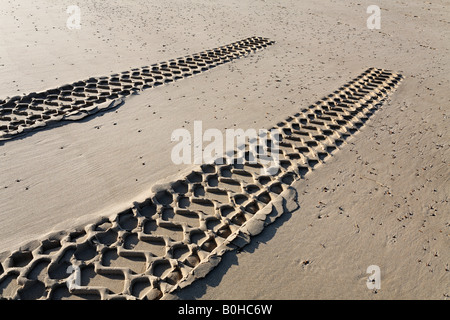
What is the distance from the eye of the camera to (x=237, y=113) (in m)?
6.89

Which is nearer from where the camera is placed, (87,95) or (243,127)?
(243,127)

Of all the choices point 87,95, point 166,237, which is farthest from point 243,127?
point 87,95

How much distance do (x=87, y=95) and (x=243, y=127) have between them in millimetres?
3382

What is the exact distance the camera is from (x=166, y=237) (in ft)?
13.4

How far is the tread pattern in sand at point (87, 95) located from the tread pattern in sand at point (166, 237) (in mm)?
2804

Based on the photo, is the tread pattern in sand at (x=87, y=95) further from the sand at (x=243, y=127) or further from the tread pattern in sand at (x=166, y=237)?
the tread pattern in sand at (x=166, y=237)

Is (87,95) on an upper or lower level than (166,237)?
upper

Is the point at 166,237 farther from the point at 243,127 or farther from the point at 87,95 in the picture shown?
the point at 87,95

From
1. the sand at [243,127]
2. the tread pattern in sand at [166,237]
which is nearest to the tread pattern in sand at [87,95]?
the sand at [243,127]

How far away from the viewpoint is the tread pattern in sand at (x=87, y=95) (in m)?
6.14

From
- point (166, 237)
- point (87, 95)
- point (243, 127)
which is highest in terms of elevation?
point (87, 95)

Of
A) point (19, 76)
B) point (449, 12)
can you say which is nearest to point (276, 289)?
point (19, 76)

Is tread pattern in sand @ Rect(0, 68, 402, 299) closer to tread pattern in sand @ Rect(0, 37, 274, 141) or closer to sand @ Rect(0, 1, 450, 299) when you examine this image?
sand @ Rect(0, 1, 450, 299)

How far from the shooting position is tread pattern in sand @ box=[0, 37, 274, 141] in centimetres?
614
